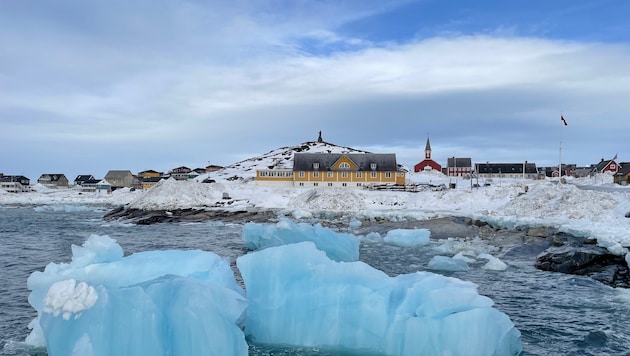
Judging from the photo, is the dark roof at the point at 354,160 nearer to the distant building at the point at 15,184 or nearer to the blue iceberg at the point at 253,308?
the blue iceberg at the point at 253,308

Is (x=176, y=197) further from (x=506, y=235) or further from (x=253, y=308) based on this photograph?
(x=253, y=308)

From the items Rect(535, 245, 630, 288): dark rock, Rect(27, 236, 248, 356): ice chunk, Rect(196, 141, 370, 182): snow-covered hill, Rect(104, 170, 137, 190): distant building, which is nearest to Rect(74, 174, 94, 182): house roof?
Rect(104, 170, 137, 190): distant building

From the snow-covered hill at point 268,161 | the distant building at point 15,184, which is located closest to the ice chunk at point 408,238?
the snow-covered hill at point 268,161

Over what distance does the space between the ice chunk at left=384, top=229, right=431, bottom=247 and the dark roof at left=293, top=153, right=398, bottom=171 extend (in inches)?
2129

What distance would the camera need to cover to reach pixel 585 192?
120 feet

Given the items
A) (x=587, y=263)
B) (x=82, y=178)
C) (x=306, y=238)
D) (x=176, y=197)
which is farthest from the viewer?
(x=82, y=178)

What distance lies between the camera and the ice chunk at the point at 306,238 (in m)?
18.9

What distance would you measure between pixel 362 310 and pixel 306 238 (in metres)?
10.6

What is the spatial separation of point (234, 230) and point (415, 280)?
26604mm

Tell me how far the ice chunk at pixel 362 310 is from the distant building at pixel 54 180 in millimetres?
159679

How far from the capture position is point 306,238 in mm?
20094

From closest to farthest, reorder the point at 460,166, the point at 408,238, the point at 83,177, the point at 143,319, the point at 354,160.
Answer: the point at 143,319, the point at 408,238, the point at 354,160, the point at 460,166, the point at 83,177

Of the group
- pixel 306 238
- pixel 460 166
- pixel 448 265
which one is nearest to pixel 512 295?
pixel 448 265

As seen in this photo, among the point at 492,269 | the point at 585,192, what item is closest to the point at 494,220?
the point at 585,192
